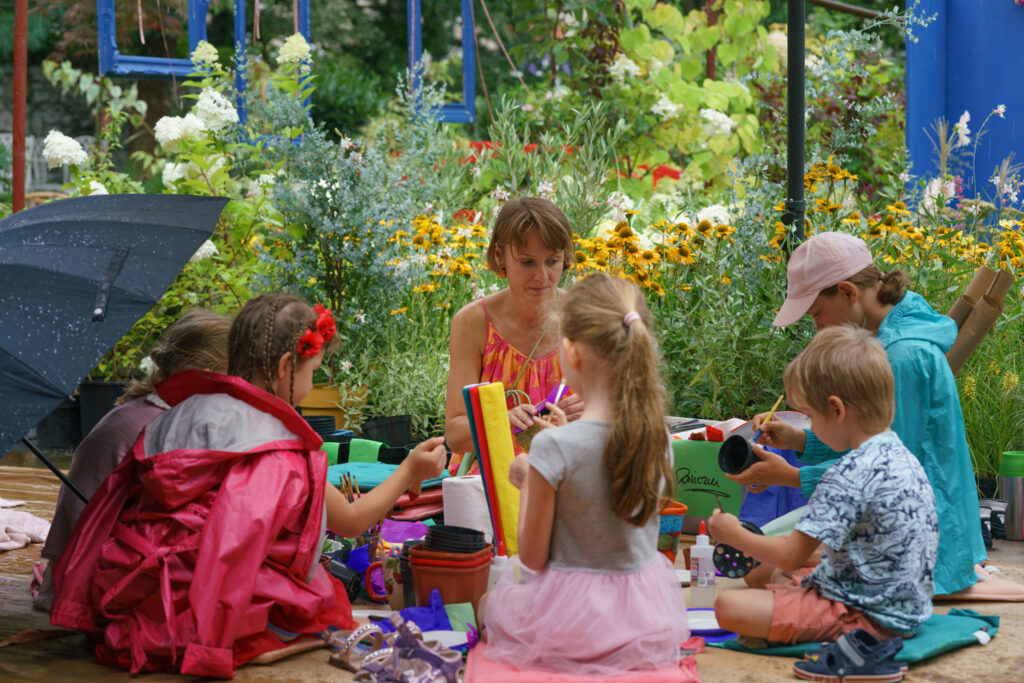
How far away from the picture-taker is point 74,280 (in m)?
2.51

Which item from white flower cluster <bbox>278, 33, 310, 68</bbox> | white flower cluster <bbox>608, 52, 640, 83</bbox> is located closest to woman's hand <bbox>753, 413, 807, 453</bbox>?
white flower cluster <bbox>278, 33, 310, 68</bbox>

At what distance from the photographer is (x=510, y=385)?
365 cm

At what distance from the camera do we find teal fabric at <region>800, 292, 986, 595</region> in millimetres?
3090

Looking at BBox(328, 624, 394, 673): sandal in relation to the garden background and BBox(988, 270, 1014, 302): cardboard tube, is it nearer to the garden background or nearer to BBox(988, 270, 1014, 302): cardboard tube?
the garden background

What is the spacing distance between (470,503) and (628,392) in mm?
1002

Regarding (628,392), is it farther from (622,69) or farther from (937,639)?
(622,69)

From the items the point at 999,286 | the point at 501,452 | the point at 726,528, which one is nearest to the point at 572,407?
the point at 501,452

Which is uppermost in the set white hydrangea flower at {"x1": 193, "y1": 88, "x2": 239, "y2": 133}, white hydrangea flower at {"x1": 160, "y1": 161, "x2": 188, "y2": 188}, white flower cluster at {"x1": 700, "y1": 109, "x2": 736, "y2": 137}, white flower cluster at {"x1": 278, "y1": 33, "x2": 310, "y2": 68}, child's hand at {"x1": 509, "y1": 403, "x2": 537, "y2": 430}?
white flower cluster at {"x1": 278, "y1": 33, "x2": 310, "y2": 68}

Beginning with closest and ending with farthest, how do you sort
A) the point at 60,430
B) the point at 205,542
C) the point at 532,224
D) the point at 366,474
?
the point at 205,542 → the point at 532,224 → the point at 366,474 → the point at 60,430

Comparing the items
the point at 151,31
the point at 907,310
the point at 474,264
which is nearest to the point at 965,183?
the point at 474,264

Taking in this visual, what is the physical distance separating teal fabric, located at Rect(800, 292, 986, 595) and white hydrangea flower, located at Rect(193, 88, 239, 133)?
3.84m

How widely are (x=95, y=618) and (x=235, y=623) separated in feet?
1.52

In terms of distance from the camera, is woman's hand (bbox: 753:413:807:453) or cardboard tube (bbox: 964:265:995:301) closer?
woman's hand (bbox: 753:413:807:453)

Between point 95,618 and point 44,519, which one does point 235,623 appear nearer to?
point 95,618
